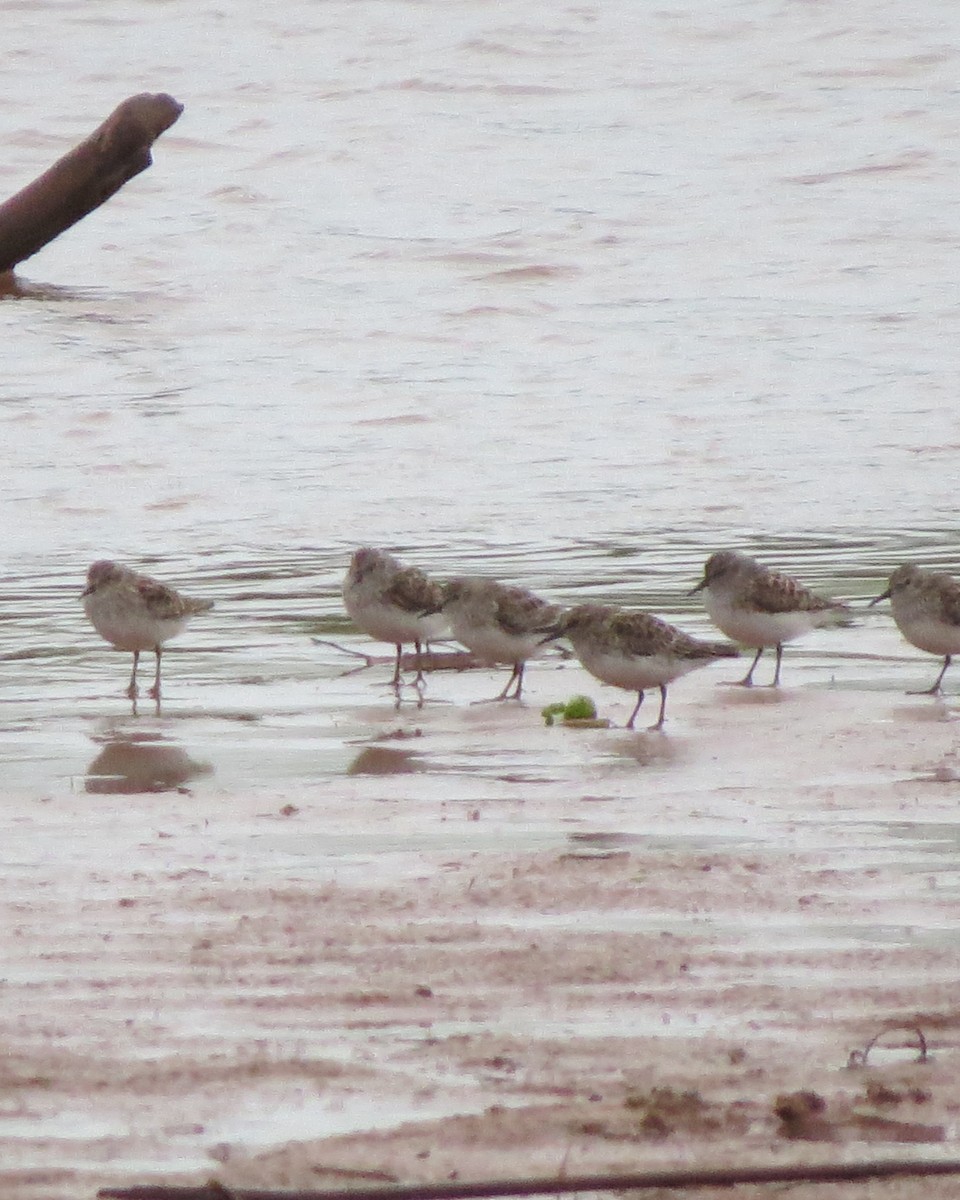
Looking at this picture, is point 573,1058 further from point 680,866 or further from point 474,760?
point 474,760

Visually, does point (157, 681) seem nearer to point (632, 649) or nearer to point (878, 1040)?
point (632, 649)

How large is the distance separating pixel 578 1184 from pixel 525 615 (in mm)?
6537

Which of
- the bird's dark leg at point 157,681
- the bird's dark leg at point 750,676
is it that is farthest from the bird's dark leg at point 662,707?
the bird's dark leg at point 157,681

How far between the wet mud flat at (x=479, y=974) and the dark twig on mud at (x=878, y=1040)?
0.09ft

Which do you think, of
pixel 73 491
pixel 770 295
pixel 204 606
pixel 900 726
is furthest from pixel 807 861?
pixel 770 295

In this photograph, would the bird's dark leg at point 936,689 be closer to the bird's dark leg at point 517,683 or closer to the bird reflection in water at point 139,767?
the bird's dark leg at point 517,683

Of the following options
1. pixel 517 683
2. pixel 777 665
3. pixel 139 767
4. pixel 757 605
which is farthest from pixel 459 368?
pixel 139 767

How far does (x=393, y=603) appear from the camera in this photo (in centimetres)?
1098

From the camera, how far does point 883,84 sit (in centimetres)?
3052

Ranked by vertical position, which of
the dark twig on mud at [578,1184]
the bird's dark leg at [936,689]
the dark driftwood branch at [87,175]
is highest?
the dark driftwood branch at [87,175]

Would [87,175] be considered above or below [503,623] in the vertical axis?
above

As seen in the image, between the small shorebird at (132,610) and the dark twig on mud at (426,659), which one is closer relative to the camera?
the small shorebird at (132,610)

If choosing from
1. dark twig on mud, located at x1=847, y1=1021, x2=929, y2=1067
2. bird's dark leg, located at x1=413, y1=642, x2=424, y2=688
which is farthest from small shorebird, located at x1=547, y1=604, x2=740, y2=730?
dark twig on mud, located at x1=847, y1=1021, x2=929, y2=1067

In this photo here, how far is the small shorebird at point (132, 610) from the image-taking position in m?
10.7
